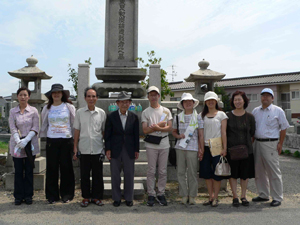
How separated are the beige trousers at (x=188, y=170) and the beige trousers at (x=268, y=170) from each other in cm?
118

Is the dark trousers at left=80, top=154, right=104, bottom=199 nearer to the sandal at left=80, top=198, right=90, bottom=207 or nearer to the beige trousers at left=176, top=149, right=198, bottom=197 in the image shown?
the sandal at left=80, top=198, right=90, bottom=207

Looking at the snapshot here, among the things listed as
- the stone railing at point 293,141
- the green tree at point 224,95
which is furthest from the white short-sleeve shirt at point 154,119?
the green tree at point 224,95

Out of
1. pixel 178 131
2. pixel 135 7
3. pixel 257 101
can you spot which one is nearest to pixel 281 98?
pixel 257 101

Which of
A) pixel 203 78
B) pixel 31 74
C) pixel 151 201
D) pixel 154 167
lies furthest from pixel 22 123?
pixel 203 78

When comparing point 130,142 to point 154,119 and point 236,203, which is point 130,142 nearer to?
point 154,119

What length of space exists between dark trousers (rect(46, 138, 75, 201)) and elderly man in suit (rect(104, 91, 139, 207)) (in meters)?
0.71

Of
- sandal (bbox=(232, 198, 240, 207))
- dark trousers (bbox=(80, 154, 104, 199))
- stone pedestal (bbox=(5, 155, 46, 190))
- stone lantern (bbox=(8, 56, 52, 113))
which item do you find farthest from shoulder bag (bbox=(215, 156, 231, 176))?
stone lantern (bbox=(8, 56, 52, 113))

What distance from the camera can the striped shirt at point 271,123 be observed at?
14.3ft

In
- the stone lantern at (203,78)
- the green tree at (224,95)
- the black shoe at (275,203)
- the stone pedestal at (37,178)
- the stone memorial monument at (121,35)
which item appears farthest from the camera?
the green tree at (224,95)

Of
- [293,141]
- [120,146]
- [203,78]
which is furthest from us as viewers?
[293,141]

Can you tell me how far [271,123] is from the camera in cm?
436

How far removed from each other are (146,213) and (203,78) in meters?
3.41

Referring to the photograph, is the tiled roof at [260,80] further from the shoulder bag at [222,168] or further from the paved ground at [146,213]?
the shoulder bag at [222,168]

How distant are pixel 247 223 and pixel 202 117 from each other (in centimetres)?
170
